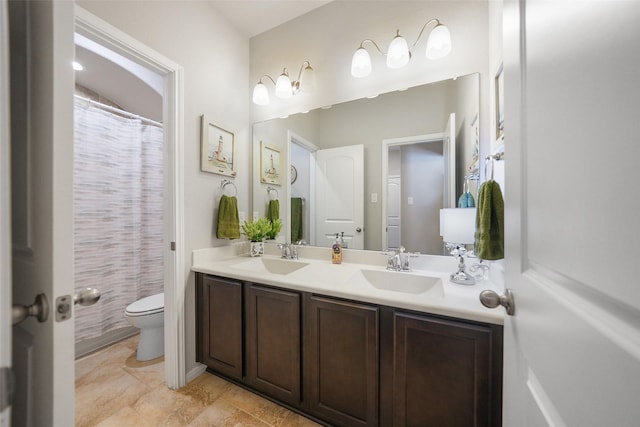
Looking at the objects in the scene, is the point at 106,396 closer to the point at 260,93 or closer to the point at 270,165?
the point at 270,165

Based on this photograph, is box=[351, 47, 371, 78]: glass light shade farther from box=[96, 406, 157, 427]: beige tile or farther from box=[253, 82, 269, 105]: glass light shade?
box=[96, 406, 157, 427]: beige tile

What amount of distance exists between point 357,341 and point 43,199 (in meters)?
1.14

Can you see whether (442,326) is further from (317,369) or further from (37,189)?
(37,189)

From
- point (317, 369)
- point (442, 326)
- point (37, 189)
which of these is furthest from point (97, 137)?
point (442, 326)

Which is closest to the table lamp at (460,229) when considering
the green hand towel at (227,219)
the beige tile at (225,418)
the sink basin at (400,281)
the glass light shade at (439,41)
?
the sink basin at (400,281)

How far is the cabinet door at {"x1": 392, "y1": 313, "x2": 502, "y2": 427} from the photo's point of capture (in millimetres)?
883

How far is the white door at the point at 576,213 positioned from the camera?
0.90 feet

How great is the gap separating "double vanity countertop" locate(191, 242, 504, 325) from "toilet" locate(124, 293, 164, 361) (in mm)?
585

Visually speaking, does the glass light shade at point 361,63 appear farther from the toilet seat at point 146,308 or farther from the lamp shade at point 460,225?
the toilet seat at point 146,308

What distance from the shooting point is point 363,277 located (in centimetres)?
150

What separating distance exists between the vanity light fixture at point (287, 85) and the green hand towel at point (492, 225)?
1.49m

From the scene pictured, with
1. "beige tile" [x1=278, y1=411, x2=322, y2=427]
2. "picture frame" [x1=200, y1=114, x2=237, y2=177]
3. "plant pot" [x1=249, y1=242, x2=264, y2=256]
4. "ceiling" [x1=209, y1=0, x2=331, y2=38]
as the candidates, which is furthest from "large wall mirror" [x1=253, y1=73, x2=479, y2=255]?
"beige tile" [x1=278, y1=411, x2=322, y2=427]

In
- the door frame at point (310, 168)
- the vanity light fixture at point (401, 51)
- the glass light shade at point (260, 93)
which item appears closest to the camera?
the vanity light fixture at point (401, 51)

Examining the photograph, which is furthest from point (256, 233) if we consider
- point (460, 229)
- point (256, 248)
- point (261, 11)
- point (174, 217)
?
point (261, 11)
